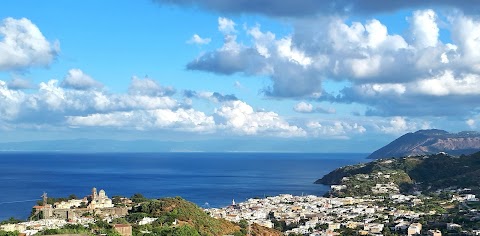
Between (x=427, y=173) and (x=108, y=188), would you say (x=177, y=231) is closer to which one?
(x=108, y=188)

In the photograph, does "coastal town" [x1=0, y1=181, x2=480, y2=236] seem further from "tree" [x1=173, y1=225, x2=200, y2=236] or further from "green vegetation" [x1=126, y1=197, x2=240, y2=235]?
"tree" [x1=173, y1=225, x2=200, y2=236]

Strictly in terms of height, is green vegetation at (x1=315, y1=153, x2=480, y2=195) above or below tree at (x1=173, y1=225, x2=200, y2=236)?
above

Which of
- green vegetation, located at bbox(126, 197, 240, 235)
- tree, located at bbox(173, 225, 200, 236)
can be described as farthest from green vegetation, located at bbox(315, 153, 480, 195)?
tree, located at bbox(173, 225, 200, 236)

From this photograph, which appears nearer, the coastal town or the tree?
the tree

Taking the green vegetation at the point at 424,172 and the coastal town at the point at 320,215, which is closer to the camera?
the coastal town at the point at 320,215

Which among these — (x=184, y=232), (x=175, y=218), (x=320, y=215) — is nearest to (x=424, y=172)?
(x=320, y=215)

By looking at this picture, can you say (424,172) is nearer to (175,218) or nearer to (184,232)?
(175,218)

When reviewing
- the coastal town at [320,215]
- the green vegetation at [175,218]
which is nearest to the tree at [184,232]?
the green vegetation at [175,218]

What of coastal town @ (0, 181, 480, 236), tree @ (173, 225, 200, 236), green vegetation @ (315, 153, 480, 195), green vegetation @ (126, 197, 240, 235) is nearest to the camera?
tree @ (173, 225, 200, 236)

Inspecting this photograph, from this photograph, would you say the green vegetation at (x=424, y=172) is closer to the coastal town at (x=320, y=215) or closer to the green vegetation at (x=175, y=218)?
the coastal town at (x=320, y=215)

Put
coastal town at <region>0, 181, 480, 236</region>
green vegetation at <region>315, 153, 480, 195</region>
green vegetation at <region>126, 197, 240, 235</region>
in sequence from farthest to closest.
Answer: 1. green vegetation at <region>315, 153, 480, 195</region>
2. coastal town at <region>0, 181, 480, 236</region>
3. green vegetation at <region>126, 197, 240, 235</region>

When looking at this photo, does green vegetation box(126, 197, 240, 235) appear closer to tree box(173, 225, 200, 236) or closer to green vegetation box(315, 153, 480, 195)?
tree box(173, 225, 200, 236)
